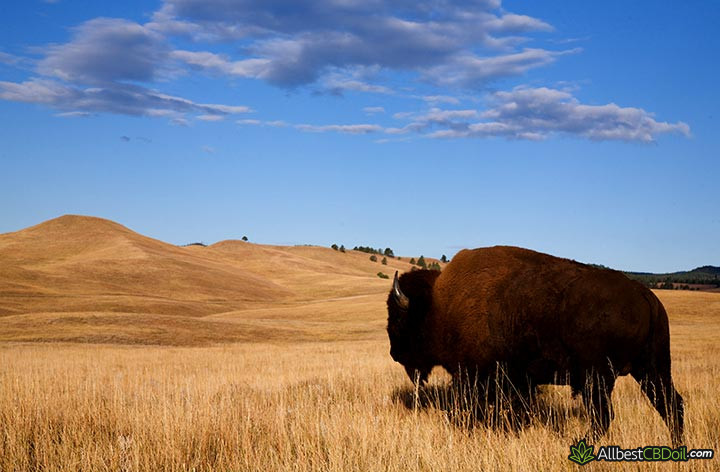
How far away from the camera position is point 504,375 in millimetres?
7242

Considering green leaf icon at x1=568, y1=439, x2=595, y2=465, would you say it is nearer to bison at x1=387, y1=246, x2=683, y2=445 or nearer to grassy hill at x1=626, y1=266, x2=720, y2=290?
bison at x1=387, y1=246, x2=683, y2=445

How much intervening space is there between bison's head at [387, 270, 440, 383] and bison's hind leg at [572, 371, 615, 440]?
240 centimetres

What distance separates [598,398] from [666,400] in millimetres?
798

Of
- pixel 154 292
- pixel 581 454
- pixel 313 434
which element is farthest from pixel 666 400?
pixel 154 292

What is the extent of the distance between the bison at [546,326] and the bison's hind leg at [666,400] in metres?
0.01

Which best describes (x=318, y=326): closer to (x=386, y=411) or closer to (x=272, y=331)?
(x=272, y=331)

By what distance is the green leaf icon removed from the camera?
535 cm

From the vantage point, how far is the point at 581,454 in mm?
5438

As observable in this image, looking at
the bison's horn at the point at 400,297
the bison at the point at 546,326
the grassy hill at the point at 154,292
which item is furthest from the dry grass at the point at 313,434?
the grassy hill at the point at 154,292

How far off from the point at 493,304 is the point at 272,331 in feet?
113

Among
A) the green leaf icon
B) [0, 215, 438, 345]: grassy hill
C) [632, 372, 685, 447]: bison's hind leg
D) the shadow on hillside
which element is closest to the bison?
[632, 372, 685, 447]: bison's hind leg

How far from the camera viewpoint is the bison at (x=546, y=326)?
660 cm

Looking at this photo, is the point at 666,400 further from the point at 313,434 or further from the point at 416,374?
the point at 313,434

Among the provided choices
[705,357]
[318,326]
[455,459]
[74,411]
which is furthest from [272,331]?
[455,459]
